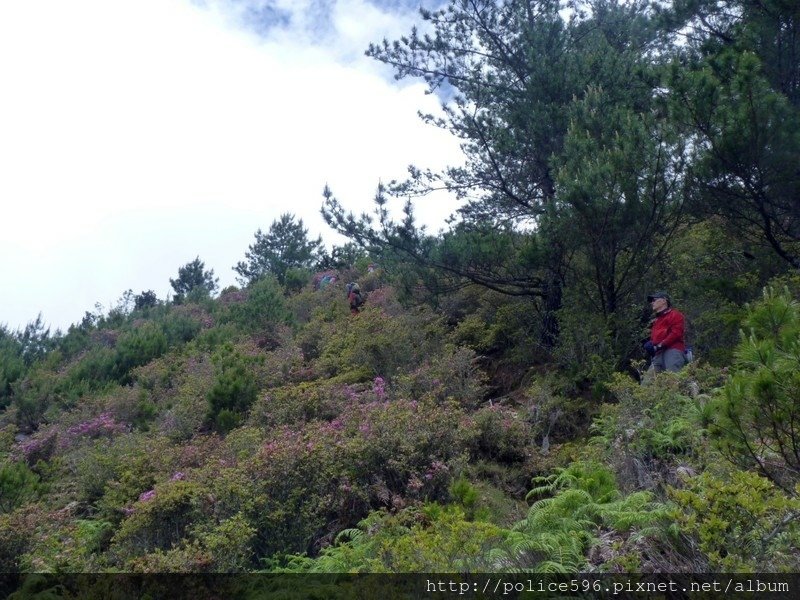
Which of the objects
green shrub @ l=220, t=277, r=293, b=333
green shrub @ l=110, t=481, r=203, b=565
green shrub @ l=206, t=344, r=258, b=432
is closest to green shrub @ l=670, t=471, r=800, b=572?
green shrub @ l=110, t=481, r=203, b=565

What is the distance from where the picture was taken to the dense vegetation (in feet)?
14.2

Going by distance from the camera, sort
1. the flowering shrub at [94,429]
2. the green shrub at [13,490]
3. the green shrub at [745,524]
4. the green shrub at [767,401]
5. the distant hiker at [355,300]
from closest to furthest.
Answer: the green shrub at [745,524] → the green shrub at [767,401] → the green shrub at [13,490] → the flowering shrub at [94,429] → the distant hiker at [355,300]

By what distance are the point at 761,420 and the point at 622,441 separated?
255 cm

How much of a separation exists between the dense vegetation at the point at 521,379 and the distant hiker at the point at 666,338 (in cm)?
39

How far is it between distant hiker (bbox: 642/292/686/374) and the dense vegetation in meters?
0.39

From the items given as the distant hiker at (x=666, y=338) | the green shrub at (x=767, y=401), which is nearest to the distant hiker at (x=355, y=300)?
the distant hiker at (x=666, y=338)

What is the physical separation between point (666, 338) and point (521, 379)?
114 inches

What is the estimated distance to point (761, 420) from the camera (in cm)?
378

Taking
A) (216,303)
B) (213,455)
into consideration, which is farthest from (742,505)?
(216,303)

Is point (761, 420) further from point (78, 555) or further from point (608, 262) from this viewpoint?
point (608, 262)

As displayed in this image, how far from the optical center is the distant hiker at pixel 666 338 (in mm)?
8438

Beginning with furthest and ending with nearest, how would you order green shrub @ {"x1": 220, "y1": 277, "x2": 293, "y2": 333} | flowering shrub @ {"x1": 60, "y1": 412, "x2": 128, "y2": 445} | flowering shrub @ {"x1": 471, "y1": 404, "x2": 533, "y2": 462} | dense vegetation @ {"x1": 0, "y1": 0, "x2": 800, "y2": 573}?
green shrub @ {"x1": 220, "y1": 277, "x2": 293, "y2": 333}
flowering shrub @ {"x1": 60, "y1": 412, "x2": 128, "y2": 445}
flowering shrub @ {"x1": 471, "y1": 404, "x2": 533, "y2": 462}
dense vegetation @ {"x1": 0, "y1": 0, "x2": 800, "y2": 573}

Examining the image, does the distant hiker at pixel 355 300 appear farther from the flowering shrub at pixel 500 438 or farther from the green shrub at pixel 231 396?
the flowering shrub at pixel 500 438

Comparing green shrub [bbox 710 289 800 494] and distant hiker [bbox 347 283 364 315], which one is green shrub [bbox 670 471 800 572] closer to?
green shrub [bbox 710 289 800 494]
